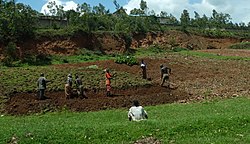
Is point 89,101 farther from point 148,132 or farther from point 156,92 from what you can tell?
point 148,132

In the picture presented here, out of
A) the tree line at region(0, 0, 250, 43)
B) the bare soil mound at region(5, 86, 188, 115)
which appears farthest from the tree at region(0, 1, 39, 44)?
the bare soil mound at region(5, 86, 188, 115)

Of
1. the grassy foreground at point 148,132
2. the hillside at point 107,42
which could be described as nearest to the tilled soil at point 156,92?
the grassy foreground at point 148,132

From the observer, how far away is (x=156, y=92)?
27203 mm

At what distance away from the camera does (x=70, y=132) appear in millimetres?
14273

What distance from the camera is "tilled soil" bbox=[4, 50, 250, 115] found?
23953mm

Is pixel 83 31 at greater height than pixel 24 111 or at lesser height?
greater

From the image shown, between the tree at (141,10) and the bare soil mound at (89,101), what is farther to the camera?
the tree at (141,10)

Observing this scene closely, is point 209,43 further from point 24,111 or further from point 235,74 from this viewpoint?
point 24,111

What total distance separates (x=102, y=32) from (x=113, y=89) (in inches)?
1247

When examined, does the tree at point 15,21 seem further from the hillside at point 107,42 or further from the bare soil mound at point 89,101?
the bare soil mound at point 89,101

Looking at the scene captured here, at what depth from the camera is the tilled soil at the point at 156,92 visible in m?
24.0

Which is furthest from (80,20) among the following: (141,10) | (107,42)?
(141,10)

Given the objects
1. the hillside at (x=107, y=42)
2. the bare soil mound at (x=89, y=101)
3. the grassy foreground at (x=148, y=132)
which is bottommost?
the bare soil mound at (x=89, y=101)

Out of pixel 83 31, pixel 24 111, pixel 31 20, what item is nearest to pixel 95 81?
pixel 24 111
